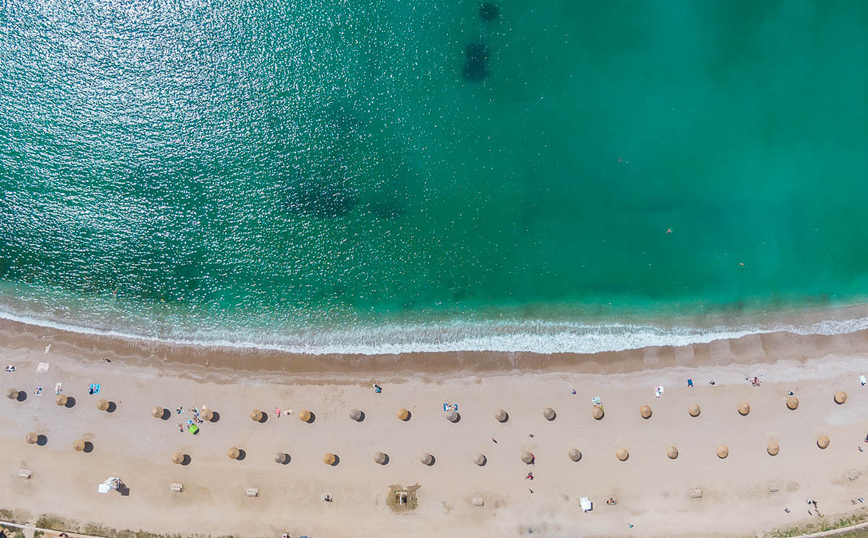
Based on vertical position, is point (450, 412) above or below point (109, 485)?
above

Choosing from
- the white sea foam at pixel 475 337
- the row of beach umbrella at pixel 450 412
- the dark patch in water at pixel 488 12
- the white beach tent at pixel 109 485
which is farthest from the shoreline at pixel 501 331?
the dark patch in water at pixel 488 12

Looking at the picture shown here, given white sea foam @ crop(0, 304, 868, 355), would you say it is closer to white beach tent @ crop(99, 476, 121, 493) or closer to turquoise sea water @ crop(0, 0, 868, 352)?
turquoise sea water @ crop(0, 0, 868, 352)

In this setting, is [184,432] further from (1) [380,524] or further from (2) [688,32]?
(2) [688,32]

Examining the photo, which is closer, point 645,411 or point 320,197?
point 645,411

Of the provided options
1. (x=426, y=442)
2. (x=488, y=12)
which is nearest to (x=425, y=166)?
(x=488, y=12)

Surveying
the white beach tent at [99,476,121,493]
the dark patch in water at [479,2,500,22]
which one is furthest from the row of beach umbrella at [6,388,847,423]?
the dark patch in water at [479,2,500,22]

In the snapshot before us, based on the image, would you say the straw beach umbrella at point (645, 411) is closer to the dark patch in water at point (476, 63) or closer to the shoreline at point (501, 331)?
the shoreline at point (501, 331)

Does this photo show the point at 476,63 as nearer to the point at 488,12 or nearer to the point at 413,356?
the point at 488,12
